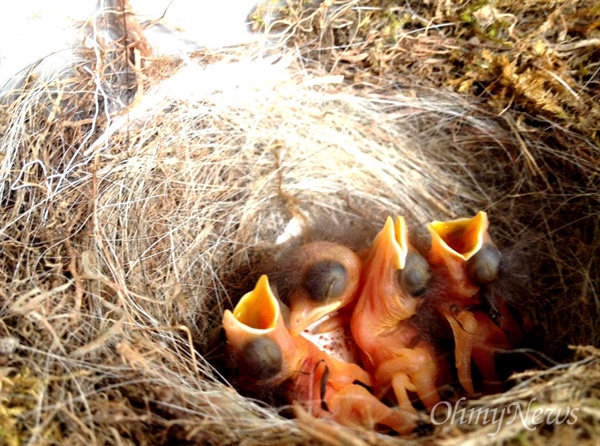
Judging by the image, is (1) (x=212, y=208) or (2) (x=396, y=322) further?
(1) (x=212, y=208)

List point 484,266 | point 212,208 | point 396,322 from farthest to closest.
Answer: point 212,208, point 396,322, point 484,266

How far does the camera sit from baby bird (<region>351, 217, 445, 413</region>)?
1.36 metres

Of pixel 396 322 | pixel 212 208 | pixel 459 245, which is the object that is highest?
pixel 212 208

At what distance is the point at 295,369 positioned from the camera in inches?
53.2

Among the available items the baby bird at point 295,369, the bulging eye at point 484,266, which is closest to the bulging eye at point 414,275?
the bulging eye at point 484,266

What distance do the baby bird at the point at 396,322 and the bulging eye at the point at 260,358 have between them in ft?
0.98

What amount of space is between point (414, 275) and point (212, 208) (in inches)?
24.5

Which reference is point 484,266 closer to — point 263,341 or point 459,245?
point 459,245

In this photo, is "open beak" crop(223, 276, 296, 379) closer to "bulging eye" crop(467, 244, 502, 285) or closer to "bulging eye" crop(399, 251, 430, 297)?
"bulging eye" crop(399, 251, 430, 297)

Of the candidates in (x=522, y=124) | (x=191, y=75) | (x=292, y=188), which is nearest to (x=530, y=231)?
(x=522, y=124)

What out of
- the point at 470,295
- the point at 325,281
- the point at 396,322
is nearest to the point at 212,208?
the point at 325,281

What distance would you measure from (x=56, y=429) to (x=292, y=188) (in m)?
0.98

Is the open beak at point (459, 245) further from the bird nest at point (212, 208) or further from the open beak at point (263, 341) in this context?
the open beak at point (263, 341)

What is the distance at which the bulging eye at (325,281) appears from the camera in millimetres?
1370
